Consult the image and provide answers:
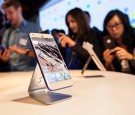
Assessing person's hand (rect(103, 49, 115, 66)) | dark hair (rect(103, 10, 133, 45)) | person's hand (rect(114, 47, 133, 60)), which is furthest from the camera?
dark hair (rect(103, 10, 133, 45))

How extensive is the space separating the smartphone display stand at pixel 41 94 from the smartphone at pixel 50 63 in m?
0.03

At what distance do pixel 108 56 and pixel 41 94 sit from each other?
115 cm

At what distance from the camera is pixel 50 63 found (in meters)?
0.76

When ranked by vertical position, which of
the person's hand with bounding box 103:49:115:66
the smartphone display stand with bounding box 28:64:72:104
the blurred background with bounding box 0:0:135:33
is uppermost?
the blurred background with bounding box 0:0:135:33

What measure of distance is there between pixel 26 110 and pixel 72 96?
0.18m

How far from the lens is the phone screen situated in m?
0.73

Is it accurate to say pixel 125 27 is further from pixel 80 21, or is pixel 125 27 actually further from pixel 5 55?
pixel 5 55

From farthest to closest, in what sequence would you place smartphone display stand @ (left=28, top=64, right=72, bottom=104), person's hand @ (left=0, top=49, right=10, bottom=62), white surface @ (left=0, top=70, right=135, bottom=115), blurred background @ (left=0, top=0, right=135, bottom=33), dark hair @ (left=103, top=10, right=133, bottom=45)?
blurred background @ (left=0, top=0, right=135, bottom=33), person's hand @ (left=0, top=49, right=10, bottom=62), dark hair @ (left=103, top=10, right=133, bottom=45), smartphone display stand @ (left=28, top=64, right=72, bottom=104), white surface @ (left=0, top=70, right=135, bottom=115)

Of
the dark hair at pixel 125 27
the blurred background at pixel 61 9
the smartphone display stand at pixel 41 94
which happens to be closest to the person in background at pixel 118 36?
the dark hair at pixel 125 27

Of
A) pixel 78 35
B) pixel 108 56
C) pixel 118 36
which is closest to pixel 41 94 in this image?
pixel 108 56

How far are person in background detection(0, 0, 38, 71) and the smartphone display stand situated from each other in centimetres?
161

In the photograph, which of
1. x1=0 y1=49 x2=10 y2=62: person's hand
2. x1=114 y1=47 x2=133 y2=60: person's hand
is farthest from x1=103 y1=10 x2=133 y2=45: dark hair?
x1=0 y1=49 x2=10 y2=62: person's hand

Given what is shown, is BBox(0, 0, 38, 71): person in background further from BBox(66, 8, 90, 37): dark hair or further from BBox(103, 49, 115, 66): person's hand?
BBox(103, 49, 115, 66): person's hand

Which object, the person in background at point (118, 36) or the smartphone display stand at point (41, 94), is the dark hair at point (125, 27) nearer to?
the person in background at point (118, 36)
